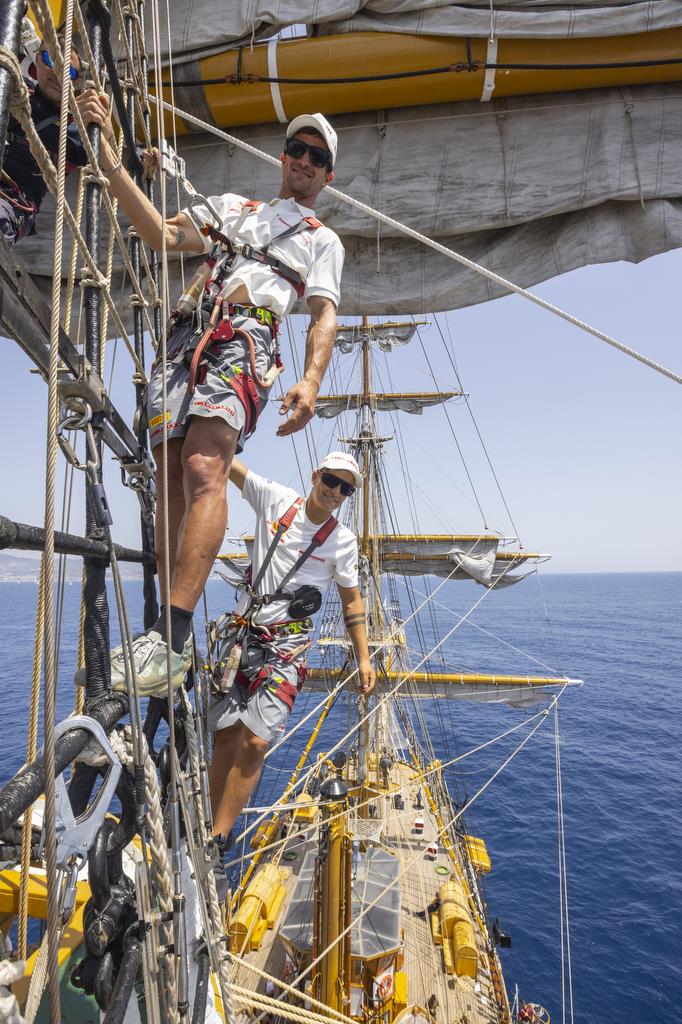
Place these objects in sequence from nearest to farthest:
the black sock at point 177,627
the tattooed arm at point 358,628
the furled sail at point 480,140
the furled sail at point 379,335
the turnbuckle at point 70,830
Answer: the turnbuckle at point 70,830 < the black sock at point 177,627 < the tattooed arm at point 358,628 < the furled sail at point 480,140 < the furled sail at point 379,335

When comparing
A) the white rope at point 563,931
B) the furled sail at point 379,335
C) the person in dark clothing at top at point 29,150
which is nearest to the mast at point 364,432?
the furled sail at point 379,335

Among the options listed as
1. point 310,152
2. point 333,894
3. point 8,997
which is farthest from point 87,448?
point 333,894

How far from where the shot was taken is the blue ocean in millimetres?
11875

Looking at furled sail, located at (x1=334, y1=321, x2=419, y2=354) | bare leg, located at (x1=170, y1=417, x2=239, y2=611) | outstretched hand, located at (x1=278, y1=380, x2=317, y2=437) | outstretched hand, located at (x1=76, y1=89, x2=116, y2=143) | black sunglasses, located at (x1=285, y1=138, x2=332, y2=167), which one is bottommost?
bare leg, located at (x1=170, y1=417, x2=239, y2=611)

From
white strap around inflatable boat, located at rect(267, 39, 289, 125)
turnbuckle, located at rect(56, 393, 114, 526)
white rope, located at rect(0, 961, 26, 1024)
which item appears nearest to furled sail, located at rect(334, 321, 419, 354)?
white strap around inflatable boat, located at rect(267, 39, 289, 125)

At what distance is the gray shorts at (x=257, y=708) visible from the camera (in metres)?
2.51

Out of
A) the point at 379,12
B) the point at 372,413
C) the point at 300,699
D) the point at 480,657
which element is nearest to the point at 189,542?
the point at 379,12

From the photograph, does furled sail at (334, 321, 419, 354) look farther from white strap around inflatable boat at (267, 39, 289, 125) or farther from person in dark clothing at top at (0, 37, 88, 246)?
person in dark clothing at top at (0, 37, 88, 246)

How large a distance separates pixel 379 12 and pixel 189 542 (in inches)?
175

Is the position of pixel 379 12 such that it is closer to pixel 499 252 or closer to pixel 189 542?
pixel 499 252

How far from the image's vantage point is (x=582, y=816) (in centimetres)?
1912

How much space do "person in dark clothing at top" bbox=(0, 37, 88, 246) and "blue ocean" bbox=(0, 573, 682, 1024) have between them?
13394 millimetres

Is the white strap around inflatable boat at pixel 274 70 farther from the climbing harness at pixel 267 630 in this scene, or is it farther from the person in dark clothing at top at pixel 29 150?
the climbing harness at pixel 267 630

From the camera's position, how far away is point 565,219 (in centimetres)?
449
